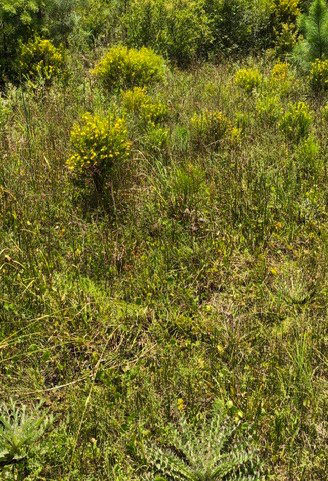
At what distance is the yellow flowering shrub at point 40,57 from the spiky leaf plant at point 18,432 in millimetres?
4858

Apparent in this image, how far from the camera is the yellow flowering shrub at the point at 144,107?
14.0 feet

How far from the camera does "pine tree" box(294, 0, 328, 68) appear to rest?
5418 mm

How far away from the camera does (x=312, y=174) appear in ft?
11.6

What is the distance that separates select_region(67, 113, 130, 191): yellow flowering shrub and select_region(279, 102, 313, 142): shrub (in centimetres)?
165

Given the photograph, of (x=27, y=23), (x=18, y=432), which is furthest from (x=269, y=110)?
(x=18, y=432)

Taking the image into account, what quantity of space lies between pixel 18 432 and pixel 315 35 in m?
5.89

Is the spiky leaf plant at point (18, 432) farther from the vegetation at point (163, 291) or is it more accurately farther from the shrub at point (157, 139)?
the shrub at point (157, 139)

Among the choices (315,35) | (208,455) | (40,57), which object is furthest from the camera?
(40,57)

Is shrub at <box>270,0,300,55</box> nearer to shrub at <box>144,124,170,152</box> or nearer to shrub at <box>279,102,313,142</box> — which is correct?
shrub at <box>279,102,313,142</box>

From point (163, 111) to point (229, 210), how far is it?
168cm

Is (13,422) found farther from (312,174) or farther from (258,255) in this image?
(312,174)

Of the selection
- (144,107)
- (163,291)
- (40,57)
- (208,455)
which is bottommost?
(208,455)

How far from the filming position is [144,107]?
14.0ft

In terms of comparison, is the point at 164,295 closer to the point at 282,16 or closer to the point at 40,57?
the point at 40,57
